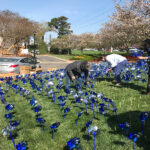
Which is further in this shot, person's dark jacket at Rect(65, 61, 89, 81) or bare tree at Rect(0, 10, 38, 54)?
bare tree at Rect(0, 10, 38, 54)

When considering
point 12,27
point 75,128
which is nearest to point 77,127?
point 75,128

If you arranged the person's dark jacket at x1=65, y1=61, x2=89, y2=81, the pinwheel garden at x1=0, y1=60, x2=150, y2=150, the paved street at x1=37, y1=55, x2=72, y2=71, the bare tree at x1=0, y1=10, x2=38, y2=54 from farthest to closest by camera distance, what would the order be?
the bare tree at x1=0, y1=10, x2=38, y2=54 → the paved street at x1=37, y1=55, x2=72, y2=71 → the person's dark jacket at x1=65, y1=61, x2=89, y2=81 → the pinwheel garden at x1=0, y1=60, x2=150, y2=150

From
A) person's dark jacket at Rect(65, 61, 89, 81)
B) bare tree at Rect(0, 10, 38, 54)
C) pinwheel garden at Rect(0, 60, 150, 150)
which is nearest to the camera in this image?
pinwheel garden at Rect(0, 60, 150, 150)

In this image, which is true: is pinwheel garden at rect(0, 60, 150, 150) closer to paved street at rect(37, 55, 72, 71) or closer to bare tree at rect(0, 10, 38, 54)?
paved street at rect(37, 55, 72, 71)

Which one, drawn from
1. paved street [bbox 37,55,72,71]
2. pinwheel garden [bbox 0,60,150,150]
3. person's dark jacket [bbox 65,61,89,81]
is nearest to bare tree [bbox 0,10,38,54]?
paved street [bbox 37,55,72,71]

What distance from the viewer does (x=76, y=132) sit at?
3.21m

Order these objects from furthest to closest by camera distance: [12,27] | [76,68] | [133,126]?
[12,27] < [76,68] < [133,126]

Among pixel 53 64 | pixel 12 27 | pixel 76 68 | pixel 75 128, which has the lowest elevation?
pixel 75 128

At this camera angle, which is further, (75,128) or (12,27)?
(12,27)

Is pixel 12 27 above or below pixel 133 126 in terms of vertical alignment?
above

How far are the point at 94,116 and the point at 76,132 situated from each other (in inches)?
30.8

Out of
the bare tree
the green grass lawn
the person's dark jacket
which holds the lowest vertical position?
the green grass lawn

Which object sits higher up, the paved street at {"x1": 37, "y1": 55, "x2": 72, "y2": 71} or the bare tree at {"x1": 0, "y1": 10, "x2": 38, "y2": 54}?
the bare tree at {"x1": 0, "y1": 10, "x2": 38, "y2": 54}

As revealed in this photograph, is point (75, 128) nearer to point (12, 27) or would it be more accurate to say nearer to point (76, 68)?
point (76, 68)
